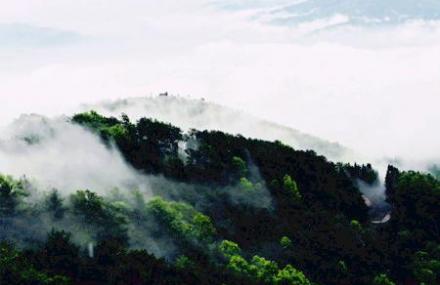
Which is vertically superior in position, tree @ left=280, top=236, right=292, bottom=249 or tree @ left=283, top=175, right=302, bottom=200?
tree @ left=283, top=175, right=302, bottom=200

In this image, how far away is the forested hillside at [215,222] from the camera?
324ft

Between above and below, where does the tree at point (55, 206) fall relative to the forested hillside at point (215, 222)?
above

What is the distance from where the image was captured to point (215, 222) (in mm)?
133875

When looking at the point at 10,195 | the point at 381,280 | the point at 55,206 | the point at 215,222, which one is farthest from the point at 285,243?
the point at 10,195

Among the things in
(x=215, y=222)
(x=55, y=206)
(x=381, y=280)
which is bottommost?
(x=381, y=280)

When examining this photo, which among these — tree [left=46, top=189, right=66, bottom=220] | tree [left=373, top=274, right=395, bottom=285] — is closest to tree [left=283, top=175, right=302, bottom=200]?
tree [left=373, top=274, right=395, bottom=285]

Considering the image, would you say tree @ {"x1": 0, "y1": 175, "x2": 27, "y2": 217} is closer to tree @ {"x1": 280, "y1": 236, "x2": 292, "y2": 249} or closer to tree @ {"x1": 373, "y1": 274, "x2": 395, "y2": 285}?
tree @ {"x1": 280, "y1": 236, "x2": 292, "y2": 249}

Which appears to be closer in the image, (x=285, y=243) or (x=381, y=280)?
(x=381, y=280)

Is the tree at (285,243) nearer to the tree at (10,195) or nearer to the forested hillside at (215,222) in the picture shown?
the forested hillside at (215,222)

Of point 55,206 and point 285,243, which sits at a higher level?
point 55,206

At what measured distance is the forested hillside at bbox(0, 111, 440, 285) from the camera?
324 feet

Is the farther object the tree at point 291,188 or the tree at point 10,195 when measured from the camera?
the tree at point 291,188

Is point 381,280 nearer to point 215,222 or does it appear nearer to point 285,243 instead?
point 285,243

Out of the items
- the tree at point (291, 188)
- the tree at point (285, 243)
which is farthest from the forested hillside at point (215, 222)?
the tree at point (291, 188)
